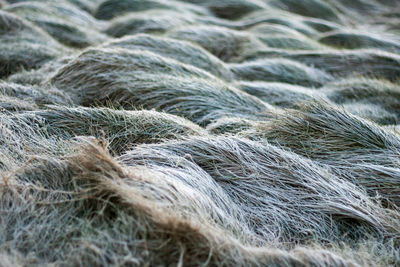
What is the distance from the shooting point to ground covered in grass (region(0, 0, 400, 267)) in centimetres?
229

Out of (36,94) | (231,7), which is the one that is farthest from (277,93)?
(231,7)

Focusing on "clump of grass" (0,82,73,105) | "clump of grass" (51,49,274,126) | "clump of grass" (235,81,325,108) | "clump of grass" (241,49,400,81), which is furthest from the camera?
"clump of grass" (241,49,400,81)

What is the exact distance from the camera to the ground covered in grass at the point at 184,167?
229 cm

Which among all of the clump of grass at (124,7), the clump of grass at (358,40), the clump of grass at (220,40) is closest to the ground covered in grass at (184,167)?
the clump of grass at (220,40)

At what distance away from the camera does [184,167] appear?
10.1 feet

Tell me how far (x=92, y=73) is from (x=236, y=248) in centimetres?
355

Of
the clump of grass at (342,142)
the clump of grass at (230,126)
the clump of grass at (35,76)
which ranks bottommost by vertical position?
the clump of grass at (35,76)

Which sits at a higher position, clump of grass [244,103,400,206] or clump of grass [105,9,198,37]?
clump of grass [244,103,400,206]

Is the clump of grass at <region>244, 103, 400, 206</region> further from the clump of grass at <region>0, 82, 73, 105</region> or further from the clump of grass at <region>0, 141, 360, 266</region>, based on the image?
the clump of grass at <region>0, 82, 73, 105</region>

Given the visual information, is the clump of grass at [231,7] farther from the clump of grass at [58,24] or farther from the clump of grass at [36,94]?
the clump of grass at [36,94]

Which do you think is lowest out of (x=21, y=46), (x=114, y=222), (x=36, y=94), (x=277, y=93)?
(x=21, y=46)

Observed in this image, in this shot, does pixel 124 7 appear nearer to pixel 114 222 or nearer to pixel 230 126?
pixel 230 126

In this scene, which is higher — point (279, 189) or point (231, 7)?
point (279, 189)

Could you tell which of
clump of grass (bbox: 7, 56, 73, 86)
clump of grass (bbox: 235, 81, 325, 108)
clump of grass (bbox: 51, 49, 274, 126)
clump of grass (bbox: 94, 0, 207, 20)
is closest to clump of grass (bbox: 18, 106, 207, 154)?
clump of grass (bbox: 51, 49, 274, 126)
